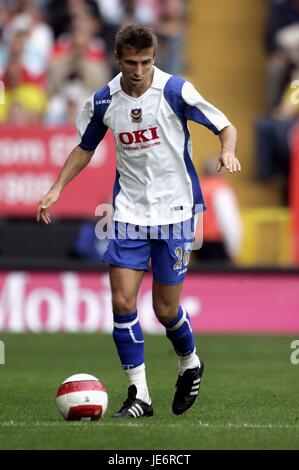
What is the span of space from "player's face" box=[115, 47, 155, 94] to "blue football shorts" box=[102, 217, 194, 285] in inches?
36.1

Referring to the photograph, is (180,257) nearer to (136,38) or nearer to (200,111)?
(200,111)

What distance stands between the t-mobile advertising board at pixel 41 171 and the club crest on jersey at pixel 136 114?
8.40 metres

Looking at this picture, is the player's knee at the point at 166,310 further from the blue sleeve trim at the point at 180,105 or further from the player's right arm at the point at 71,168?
the blue sleeve trim at the point at 180,105

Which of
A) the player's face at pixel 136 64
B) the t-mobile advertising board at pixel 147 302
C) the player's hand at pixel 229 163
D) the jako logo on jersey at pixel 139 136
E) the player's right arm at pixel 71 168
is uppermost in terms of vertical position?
the player's face at pixel 136 64

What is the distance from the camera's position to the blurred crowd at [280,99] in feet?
58.9

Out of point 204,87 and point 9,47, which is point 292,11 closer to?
point 204,87

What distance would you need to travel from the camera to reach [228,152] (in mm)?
7832

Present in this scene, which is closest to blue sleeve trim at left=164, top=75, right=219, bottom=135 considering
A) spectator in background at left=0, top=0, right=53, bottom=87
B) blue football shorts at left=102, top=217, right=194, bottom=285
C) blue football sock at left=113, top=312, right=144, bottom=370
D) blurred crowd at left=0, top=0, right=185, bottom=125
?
blue football shorts at left=102, top=217, right=194, bottom=285

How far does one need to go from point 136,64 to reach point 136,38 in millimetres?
156

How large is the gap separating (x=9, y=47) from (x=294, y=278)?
5.51 meters

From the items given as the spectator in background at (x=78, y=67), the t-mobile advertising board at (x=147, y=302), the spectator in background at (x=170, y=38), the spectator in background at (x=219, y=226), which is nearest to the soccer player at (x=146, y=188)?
the t-mobile advertising board at (x=147, y=302)

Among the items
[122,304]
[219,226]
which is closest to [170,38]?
[219,226]
